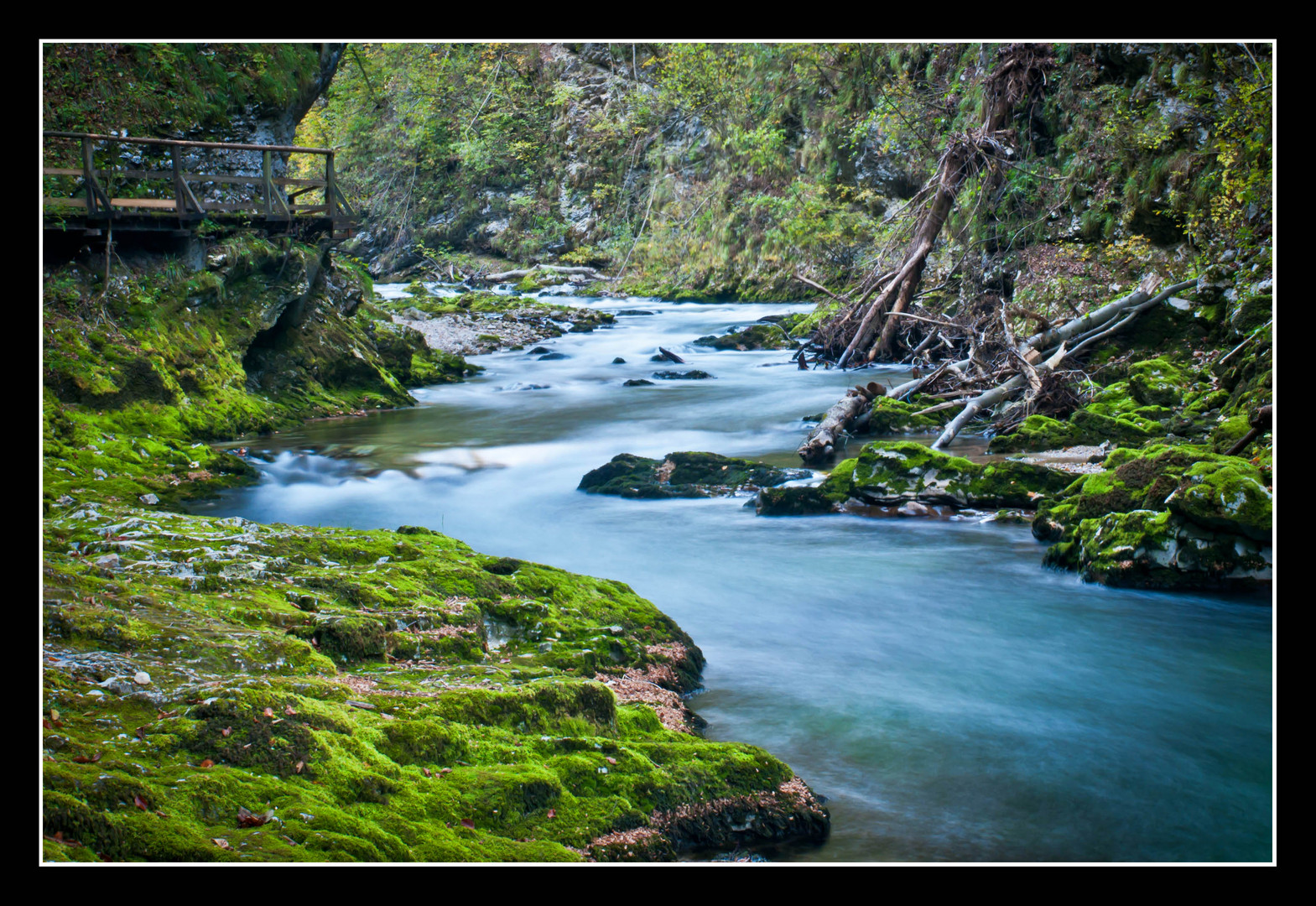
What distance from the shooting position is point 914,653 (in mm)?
5684

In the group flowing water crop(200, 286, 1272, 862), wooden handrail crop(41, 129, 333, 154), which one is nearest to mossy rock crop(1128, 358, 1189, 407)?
flowing water crop(200, 286, 1272, 862)

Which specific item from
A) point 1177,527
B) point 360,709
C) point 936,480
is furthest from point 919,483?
point 360,709

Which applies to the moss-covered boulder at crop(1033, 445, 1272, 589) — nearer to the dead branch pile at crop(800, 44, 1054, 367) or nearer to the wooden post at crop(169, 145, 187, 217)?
the dead branch pile at crop(800, 44, 1054, 367)

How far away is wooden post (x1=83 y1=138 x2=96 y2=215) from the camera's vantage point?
10828 millimetres

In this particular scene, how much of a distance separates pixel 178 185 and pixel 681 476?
323 inches

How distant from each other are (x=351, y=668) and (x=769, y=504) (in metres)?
5.49

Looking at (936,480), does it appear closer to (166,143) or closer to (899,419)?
(899,419)

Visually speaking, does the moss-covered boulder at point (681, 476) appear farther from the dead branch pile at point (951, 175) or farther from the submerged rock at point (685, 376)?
the submerged rock at point (685, 376)

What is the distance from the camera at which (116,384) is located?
10.8 meters

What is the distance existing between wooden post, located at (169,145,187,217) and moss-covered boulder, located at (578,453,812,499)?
6953 millimetres
